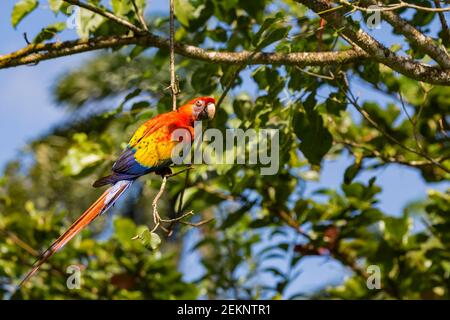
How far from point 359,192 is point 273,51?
5.57ft

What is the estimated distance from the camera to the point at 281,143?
174 inches

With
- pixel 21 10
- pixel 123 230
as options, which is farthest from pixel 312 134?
pixel 123 230

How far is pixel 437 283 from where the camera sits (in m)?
5.40

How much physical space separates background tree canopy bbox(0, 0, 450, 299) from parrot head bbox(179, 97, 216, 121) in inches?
6.0

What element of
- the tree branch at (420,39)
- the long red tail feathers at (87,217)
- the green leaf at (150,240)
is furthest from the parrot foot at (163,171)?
the tree branch at (420,39)

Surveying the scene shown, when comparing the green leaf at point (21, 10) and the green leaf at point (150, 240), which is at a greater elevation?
the green leaf at point (21, 10)

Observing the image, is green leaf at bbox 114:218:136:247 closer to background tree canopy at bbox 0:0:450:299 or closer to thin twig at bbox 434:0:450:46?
background tree canopy at bbox 0:0:450:299

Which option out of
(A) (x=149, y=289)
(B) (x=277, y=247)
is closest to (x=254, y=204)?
(B) (x=277, y=247)

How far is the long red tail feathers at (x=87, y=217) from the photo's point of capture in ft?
11.4

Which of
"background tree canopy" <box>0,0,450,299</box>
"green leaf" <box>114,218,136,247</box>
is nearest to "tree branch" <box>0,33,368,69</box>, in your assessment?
"background tree canopy" <box>0,0,450,299</box>

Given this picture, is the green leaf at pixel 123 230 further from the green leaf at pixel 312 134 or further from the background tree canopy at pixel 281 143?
the green leaf at pixel 312 134

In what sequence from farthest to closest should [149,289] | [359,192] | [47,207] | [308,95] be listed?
[47,207] < [149,289] < [359,192] < [308,95]

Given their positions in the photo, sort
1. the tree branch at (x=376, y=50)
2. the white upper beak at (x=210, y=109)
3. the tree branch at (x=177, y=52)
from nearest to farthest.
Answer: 1. the tree branch at (x=376, y=50)
2. the tree branch at (x=177, y=52)
3. the white upper beak at (x=210, y=109)
